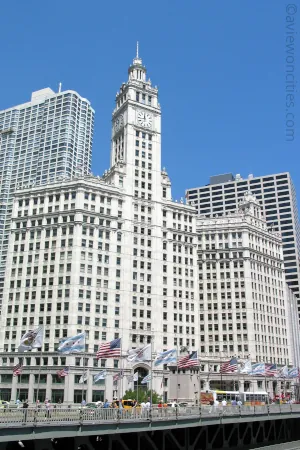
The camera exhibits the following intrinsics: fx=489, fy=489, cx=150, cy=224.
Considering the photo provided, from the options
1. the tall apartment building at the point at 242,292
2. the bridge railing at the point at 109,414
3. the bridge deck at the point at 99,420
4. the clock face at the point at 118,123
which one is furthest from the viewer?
the clock face at the point at 118,123

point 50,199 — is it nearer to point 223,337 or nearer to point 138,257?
point 138,257

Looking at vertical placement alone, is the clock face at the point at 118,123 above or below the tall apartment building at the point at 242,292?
above

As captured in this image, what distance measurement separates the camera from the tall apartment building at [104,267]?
112000 millimetres

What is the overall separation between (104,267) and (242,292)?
46382 mm

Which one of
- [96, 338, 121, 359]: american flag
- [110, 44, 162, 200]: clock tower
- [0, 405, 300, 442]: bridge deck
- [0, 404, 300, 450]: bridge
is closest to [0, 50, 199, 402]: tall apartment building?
[110, 44, 162, 200]: clock tower

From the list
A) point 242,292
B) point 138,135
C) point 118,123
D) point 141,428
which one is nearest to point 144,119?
point 138,135

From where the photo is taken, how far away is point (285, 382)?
146 metres

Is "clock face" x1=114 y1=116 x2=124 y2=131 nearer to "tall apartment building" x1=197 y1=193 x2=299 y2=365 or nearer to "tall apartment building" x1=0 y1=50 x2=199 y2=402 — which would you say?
"tall apartment building" x1=0 y1=50 x2=199 y2=402

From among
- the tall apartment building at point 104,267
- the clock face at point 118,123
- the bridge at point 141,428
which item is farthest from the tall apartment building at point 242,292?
the bridge at point 141,428

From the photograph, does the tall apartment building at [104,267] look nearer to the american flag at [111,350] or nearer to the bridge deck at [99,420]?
the american flag at [111,350]

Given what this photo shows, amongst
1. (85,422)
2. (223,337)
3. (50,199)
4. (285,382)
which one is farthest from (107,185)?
(85,422)

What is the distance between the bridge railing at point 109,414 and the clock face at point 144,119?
313 ft

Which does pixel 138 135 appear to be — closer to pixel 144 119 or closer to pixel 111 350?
pixel 144 119

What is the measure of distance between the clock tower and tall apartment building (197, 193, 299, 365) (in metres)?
28.7
